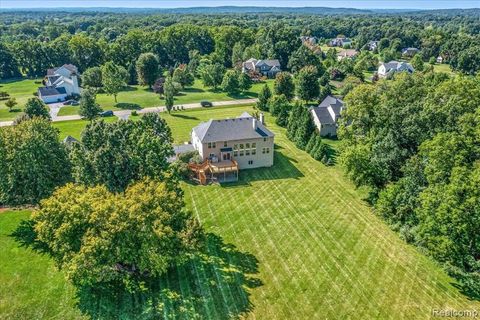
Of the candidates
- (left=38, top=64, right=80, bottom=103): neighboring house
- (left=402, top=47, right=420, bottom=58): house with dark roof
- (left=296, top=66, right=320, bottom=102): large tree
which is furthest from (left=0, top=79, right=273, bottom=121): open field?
(left=402, top=47, right=420, bottom=58): house with dark roof

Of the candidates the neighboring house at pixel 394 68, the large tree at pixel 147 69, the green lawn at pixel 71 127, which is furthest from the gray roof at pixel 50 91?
the neighboring house at pixel 394 68

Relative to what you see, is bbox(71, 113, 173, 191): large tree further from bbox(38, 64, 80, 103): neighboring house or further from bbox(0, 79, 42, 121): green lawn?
bbox(38, 64, 80, 103): neighboring house

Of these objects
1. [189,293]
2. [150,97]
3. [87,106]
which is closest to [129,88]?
[150,97]

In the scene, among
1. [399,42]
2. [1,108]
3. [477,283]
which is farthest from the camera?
[399,42]

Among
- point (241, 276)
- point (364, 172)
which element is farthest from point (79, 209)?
point (364, 172)

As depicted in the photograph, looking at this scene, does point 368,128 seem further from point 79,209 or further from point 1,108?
point 1,108

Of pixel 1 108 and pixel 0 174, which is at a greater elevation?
pixel 0 174
